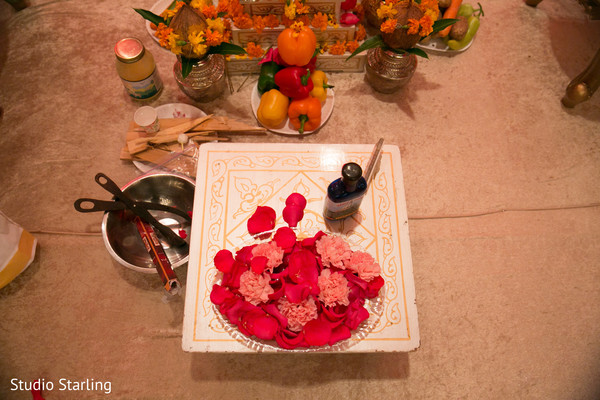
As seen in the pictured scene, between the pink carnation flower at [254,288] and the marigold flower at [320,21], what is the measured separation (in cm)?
89

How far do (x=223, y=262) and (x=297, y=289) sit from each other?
18 cm

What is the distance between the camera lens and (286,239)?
860 mm

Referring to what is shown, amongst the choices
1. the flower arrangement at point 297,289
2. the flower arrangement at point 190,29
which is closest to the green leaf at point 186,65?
the flower arrangement at point 190,29

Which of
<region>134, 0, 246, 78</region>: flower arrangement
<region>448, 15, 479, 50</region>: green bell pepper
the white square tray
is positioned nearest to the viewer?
the white square tray

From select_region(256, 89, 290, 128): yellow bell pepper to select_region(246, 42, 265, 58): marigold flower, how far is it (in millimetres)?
149

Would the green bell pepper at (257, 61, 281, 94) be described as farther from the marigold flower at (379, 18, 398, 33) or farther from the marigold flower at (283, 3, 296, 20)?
the marigold flower at (379, 18, 398, 33)

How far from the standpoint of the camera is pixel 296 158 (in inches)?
41.2

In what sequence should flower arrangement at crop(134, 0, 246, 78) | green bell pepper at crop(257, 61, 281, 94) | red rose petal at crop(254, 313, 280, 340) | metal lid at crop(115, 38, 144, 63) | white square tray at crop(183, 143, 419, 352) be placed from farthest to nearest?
1. green bell pepper at crop(257, 61, 281, 94)
2. metal lid at crop(115, 38, 144, 63)
3. flower arrangement at crop(134, 0, 246, 78)
4. white square tray at crop(183, 143, 419, 352)
5. red rose petal at crop(254, 313, 280, 340)

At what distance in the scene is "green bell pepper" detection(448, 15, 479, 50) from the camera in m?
1.50

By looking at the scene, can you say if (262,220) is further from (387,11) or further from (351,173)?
(387,11)

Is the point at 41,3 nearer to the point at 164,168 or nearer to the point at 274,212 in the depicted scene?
the point at 164,168

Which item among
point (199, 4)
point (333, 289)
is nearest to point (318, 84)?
point (199, 4)

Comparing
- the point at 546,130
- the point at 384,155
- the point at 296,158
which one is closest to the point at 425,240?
the point at 384,155

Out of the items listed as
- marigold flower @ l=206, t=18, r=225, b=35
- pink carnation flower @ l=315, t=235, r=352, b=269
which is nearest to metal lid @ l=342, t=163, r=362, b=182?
pink carnation flower @ l=315, t=235, r=352, b=269
